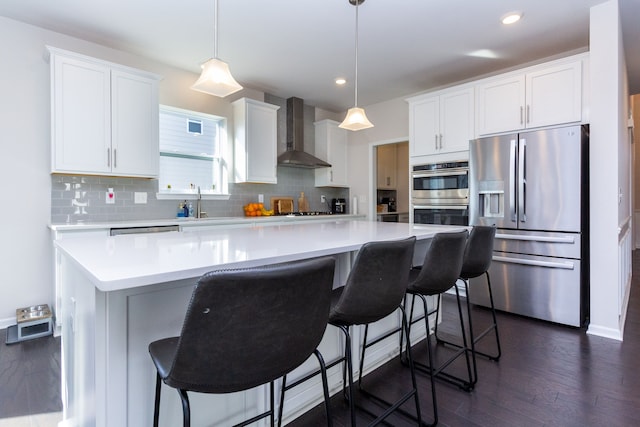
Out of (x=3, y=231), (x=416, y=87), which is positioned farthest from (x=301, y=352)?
(x=416, y=87)

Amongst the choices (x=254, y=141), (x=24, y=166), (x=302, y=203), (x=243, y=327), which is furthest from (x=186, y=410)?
(x=302, y=203)

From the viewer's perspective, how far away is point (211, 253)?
4.10ft

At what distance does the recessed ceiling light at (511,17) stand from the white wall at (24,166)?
407 cm

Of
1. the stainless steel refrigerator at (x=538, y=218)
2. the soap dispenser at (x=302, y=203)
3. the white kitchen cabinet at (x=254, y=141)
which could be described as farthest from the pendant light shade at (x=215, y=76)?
the soap dispenser at (x=302, y=203)

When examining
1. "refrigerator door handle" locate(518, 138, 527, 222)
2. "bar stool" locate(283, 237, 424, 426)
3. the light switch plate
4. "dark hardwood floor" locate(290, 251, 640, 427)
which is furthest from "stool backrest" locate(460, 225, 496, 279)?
the light switch plate

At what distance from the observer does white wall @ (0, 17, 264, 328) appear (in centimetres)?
286

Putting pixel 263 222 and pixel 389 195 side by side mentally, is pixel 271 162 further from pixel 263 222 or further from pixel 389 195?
pixel 389 195

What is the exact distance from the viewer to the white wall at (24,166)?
9.37ft

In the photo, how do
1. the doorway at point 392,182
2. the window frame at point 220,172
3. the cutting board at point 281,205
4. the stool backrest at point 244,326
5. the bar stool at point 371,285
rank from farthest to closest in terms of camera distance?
the doorway at point 392,182 → the cutting board at point 281,205 → the window frame at point 220,172 → the bar stool at point 371,285 → the stool backrest at point 244,326

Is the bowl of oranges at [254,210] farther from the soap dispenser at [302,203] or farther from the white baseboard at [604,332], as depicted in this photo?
the white baseboard at [604,332]

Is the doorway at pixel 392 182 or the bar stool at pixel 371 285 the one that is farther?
the doorway at pixel 392 182

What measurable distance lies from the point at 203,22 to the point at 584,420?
3.85 metres

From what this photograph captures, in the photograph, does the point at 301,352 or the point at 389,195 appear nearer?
the point at 301,352

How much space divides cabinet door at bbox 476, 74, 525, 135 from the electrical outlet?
3960mm
